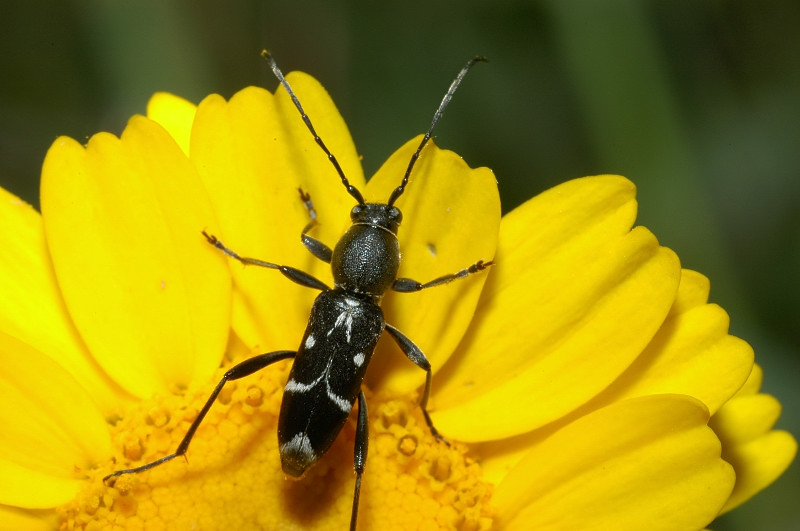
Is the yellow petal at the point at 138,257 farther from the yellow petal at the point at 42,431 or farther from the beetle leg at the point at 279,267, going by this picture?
the yellow petal at the point at 42,431

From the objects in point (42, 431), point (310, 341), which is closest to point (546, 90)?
point (310, 341)

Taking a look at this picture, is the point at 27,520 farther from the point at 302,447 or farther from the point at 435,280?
the point at 435,280

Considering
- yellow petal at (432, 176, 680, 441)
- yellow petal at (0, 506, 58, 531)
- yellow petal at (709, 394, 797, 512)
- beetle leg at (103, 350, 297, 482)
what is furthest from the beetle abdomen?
yellow petal at (709, 394, 797, 512)

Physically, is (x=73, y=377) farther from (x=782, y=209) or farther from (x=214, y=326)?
(x=782, y=209)

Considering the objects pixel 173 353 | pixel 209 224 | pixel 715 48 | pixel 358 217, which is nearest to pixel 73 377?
pixel 173 353

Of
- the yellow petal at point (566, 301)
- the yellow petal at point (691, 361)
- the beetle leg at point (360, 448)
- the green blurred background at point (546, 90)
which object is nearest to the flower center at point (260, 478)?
the beetle leg at point (360, 448)
